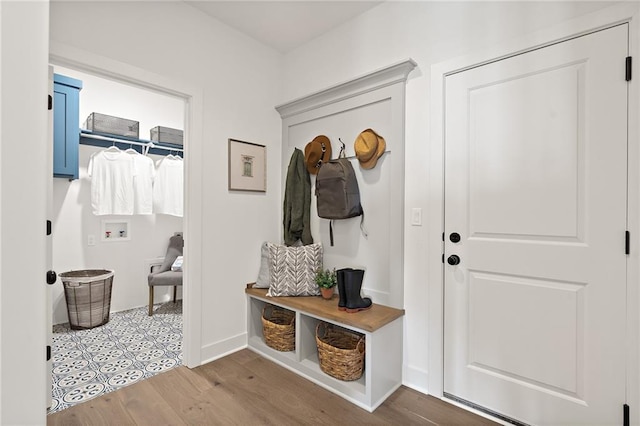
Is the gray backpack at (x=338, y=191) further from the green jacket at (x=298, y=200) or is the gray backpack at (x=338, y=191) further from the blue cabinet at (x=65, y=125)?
the blue cabinet at (x=65, y=125)

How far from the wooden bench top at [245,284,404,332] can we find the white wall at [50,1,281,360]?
37cm

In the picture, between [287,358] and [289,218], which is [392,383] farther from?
[289,218]

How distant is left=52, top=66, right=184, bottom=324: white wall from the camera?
319cm

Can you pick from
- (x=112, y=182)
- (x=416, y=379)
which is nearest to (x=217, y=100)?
(x=112, y=182)

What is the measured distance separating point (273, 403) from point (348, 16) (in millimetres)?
2815

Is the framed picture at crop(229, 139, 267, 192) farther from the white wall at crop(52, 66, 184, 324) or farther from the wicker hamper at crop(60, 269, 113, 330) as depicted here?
the wicker hamper at crop(60, 269, 113, 330)

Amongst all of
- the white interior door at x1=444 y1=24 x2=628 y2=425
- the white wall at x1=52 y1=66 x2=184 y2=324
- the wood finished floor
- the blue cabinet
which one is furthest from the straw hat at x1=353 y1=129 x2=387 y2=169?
the blue cabinet

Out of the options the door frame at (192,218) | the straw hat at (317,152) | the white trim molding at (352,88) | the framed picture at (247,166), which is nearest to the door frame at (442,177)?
the white trim molding at (352,88)

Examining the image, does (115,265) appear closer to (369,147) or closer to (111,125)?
(111,125)

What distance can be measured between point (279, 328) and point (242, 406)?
0.64 m

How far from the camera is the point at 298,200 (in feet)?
9.00

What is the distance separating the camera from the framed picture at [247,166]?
8.54 ft

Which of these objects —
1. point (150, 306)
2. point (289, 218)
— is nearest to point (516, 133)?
point (289, 218)

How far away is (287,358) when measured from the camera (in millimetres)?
2363
